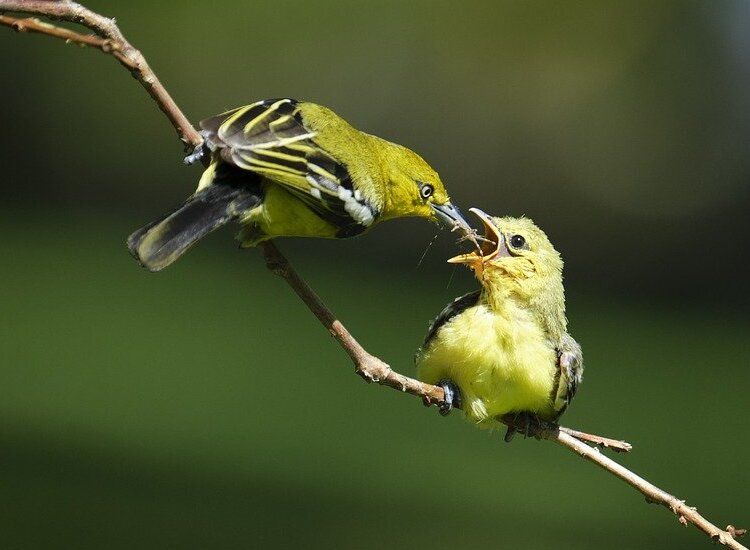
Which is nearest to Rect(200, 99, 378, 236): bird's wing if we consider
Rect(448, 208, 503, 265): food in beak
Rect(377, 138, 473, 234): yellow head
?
Rect(377, 138, 473, 234): yellow head

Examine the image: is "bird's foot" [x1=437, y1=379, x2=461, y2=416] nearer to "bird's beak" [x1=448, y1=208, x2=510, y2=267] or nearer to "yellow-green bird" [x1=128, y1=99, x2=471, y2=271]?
"bird's beak" [x1=448, y1=208, x2=510, y2=267]

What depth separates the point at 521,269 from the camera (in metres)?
3.67

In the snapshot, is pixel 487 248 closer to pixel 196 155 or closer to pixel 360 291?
pixel 196 155

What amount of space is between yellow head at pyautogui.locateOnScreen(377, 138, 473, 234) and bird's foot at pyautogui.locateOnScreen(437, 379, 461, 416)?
698mm

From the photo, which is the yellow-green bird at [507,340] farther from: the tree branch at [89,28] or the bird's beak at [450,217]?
the tree branch at [89,28]

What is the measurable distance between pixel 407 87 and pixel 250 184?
9317 mm

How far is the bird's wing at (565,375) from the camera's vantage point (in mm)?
3498

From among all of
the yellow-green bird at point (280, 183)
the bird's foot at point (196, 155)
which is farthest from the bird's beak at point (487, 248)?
the bird's foot at point (196, 155)

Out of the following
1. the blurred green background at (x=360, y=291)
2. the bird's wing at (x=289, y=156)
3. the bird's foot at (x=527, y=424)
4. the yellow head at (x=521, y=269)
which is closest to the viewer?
the bird's wing at (x=289, y=156)

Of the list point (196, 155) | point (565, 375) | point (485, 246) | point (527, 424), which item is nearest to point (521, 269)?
point (485, 246)

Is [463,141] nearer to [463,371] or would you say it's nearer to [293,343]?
[293,343]

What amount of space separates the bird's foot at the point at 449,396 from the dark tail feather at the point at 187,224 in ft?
2.70

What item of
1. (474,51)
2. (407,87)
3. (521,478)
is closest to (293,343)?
(521,478)

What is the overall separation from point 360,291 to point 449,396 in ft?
23.8
